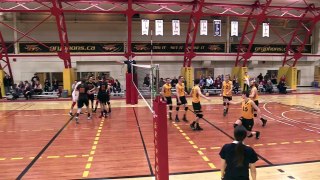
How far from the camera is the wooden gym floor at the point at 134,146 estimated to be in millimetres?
6879

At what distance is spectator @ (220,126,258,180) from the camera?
12.6ft

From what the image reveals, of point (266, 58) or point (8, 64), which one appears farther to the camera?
point (266, 58)

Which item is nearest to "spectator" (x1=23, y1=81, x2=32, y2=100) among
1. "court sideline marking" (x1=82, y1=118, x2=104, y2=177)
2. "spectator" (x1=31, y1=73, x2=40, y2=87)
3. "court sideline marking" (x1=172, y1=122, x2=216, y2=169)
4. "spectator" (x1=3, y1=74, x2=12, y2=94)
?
"spectator" (x1=31, y1=73, x2=40, y2=87)

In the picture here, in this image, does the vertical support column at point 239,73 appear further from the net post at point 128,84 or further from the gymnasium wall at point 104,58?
the net post at point 128,84

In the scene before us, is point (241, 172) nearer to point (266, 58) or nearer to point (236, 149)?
point (236, 149)

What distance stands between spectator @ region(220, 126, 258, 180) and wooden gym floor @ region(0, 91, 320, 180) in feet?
8.69

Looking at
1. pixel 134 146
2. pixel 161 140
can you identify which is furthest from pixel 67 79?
pixel 161 140

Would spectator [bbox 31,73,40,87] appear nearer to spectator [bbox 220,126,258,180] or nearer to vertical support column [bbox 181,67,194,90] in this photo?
vertical support column [bbox 181,67,194,90]

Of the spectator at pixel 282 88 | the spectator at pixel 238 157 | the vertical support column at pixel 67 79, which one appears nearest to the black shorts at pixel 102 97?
the vertical support column at pixel 67 79

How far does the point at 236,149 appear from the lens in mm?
3816

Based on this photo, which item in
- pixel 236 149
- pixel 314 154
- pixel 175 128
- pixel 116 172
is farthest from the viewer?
pixel 175 128

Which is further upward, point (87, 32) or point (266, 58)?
point (87, 32)

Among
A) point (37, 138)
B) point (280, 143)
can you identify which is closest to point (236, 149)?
point (280, 143)

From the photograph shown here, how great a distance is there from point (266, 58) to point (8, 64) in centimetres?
2417
